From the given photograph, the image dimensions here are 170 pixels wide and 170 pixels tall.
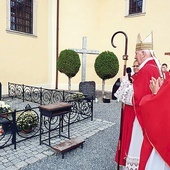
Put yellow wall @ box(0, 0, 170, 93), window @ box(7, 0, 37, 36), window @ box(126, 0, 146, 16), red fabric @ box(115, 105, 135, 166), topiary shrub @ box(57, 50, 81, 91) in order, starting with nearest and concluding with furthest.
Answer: red fabric @ box(115, 105, 135, 166), topiary shrub @ box(57, 50, 81, 91), window @ box(7, 0, 37, 36), yellow wall @ box(0, 0, 170, 93), window @ box(126, 0, 146, 16)

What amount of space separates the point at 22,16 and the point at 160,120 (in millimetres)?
10003

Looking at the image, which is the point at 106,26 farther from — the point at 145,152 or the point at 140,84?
the point at 145,152

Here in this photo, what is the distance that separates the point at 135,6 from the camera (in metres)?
11.3

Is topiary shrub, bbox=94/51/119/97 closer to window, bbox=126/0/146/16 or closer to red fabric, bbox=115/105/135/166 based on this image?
window, bbox=126/0/146/16

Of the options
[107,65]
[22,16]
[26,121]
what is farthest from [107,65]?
[26,121]

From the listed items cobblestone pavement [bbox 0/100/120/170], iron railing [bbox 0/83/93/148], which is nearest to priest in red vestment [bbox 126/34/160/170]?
cobblestone pavement [bbox 0/100/120/170]

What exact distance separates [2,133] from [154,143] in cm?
335

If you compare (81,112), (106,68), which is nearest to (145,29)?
(106,68)

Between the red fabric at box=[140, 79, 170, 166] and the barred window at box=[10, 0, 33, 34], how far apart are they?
927 centimetres

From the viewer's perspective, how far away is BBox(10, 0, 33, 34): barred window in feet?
31.3

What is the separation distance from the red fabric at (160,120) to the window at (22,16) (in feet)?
29.4

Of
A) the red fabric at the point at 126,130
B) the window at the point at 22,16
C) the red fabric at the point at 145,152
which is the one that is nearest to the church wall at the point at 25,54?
the window at the point at 22,16

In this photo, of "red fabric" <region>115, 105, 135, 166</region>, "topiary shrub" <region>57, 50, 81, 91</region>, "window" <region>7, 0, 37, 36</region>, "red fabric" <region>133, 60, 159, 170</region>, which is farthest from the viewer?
"window" <region>7, 0, 37, 36</region>

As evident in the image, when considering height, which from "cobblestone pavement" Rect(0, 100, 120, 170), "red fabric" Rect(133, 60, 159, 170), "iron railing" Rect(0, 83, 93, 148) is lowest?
"cobblestone pavement" Rect(0, 100, 120, 170)
